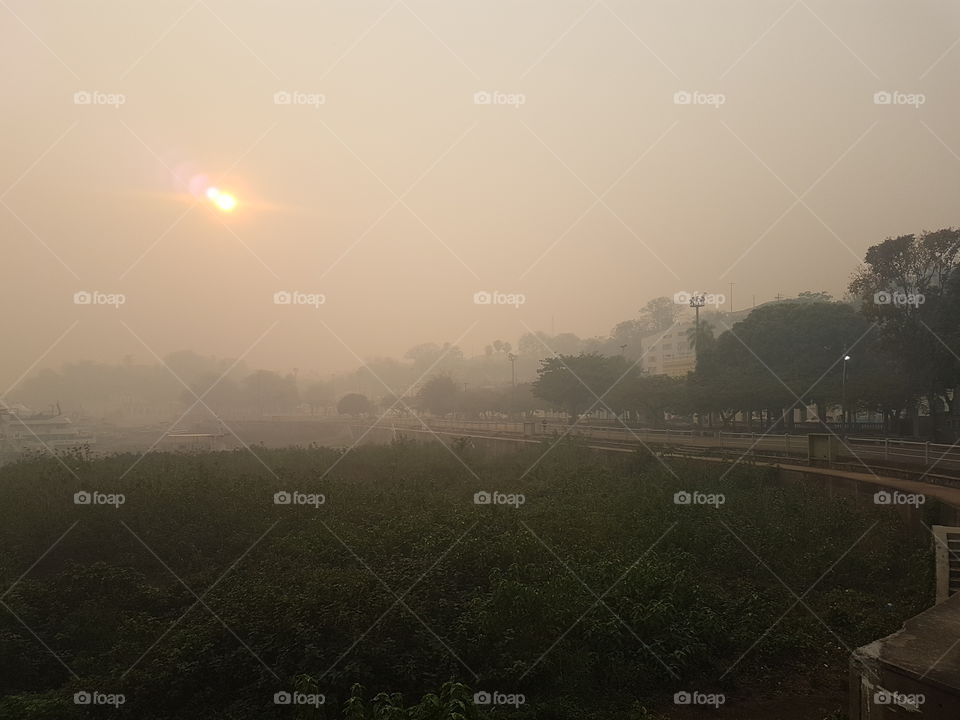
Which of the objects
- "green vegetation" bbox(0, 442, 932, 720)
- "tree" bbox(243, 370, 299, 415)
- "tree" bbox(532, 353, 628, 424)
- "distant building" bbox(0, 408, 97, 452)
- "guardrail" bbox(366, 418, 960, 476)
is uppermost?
"tree" bbox(243, 370, 299, 415)

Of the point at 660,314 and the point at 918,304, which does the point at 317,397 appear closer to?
the point at 660,314

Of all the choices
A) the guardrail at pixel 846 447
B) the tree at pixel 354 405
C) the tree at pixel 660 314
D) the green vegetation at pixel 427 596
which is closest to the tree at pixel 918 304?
the guardrail at pixel 846 447

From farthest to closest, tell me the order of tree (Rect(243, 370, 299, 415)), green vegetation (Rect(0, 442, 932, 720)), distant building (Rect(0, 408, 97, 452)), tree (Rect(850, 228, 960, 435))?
tree (Rect(243, 370, 299, 415)) → distant building (Rect(0, 408, 97, 452)) → tree (Rect(850, 228, 960, 435)) → green vegetation (Rect(0, 442, 932, 720))

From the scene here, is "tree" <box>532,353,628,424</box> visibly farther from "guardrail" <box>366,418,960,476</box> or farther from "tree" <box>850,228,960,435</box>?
"tree" <box>850,228,960,435</box>

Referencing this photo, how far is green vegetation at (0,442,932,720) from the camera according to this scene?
7828 millimetres

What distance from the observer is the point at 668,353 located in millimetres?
98750

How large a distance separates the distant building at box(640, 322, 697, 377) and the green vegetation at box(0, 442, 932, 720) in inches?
3039

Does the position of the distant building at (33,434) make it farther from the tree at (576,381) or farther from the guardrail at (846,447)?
the guardrail at (846,447)

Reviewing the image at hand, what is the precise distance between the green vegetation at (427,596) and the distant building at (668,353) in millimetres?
77189

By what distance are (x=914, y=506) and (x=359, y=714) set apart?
11668mm

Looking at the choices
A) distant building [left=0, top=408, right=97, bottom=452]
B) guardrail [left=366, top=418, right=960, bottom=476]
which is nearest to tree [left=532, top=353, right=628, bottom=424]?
guardrail [left=366, top=418, right=960, bottom=476]

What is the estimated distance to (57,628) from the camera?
9969mm

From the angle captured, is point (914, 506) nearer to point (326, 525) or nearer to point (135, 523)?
point (326, 525)

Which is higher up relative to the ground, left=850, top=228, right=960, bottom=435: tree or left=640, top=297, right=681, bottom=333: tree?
left=640, top=297, right=681, bottom=333: tree
